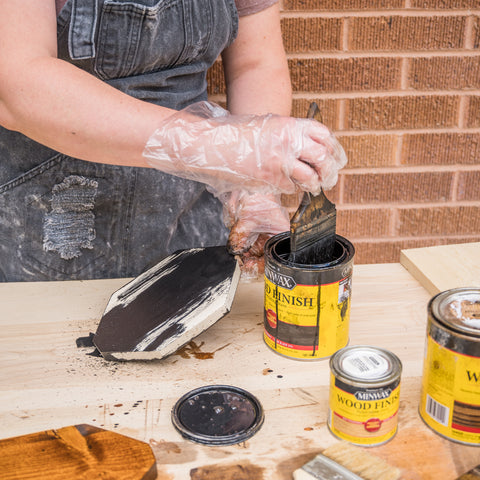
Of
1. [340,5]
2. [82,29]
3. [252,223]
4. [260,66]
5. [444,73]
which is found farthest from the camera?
[444,73]

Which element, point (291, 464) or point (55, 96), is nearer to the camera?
point (291, 464)

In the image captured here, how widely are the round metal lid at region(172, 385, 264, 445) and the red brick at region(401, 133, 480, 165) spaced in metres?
1.31

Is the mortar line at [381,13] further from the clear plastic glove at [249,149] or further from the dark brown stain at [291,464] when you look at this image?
the dark brown stain at [291,464]

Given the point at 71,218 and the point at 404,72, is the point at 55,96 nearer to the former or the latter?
the point at 71,218

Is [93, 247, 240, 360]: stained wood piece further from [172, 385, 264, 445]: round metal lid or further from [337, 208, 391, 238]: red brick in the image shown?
[337, 208, 391, 238]: red brick

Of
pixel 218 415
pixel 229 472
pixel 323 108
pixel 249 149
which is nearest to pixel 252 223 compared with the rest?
pixel 249 149

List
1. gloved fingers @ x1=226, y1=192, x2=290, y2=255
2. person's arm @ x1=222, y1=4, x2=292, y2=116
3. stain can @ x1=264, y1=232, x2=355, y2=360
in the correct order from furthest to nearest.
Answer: person's arm @ x1=222, y1=4, x2=292, y2=116, gloved fingers @ x1=226, y1=192, x2=290, y2=255, stain can @ x1=264, y1=232, x2=355, y2=360

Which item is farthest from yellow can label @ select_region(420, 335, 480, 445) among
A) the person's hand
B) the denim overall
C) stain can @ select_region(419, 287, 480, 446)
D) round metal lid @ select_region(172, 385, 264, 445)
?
the denim overall

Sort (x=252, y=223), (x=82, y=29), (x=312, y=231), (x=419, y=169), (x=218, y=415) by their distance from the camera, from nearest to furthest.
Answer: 1. (x=218, y=415)
2. (x=312, y=231)
3. (x=82, y=29)
4. (x=252, y=223)
5. (x=419, y=169)

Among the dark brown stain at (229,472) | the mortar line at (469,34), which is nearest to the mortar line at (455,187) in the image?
the mortar line at (469,34)

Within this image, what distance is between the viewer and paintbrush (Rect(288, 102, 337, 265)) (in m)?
0.93

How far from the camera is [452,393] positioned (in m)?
0.76

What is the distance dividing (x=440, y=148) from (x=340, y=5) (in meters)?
0.58

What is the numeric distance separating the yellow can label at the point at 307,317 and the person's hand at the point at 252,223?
0.24 meters
